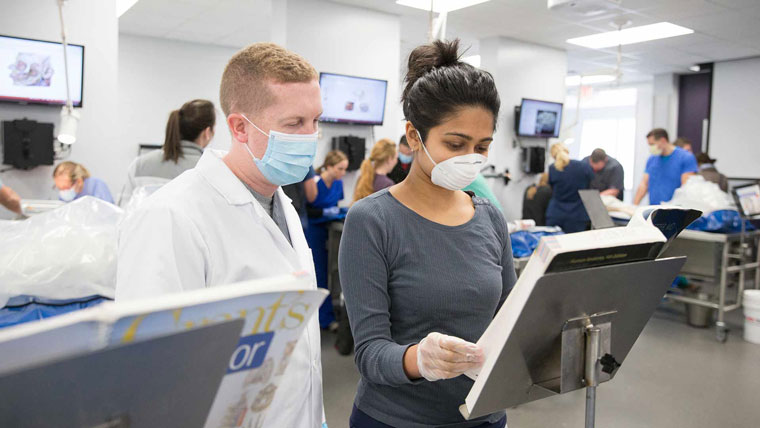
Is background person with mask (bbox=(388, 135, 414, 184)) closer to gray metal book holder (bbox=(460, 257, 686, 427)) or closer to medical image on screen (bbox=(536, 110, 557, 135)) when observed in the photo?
gray metal book holder (bbox=(460, 257, 686, 427))

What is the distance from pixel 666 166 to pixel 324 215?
3649 mm

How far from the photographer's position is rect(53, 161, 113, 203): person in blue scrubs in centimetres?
383

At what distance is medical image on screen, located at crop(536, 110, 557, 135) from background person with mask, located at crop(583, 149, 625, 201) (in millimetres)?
1697

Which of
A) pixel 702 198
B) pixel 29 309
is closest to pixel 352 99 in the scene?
pixel 702 198

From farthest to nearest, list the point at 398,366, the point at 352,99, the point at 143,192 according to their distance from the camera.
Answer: the point at 352,99 < the point at 143,192 < the point at 398,366

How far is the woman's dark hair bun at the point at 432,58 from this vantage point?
1.29m

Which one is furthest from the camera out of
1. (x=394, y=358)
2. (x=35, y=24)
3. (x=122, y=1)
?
(x=122, y=1)

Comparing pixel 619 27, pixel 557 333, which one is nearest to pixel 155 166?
pixel 557 333

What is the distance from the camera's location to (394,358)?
103 centimetres

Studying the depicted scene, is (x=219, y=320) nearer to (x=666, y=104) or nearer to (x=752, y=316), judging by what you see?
(x=752, y=316)

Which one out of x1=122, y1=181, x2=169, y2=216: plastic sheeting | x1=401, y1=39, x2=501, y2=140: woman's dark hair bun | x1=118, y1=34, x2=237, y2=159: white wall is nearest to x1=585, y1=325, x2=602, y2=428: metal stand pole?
x1=401, y1=39, x2=501, y2=140: woman's dark hair bun

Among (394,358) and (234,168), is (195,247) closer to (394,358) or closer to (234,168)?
(234,168)

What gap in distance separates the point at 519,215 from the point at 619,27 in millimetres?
2921

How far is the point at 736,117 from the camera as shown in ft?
30.5
